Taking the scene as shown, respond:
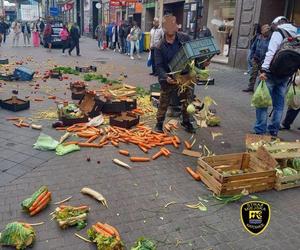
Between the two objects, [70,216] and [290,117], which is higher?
[290,117]

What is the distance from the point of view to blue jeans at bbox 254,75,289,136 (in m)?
6.26

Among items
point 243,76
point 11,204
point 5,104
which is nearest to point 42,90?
point 5,104

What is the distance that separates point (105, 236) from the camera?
3355mm

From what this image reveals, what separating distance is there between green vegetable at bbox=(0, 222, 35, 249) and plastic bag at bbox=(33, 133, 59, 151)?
2497mm

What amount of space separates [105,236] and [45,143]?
2937 millimetres

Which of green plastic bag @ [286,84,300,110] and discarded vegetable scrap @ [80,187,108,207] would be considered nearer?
discarded vegetable scrap @ [80,187,108,207]

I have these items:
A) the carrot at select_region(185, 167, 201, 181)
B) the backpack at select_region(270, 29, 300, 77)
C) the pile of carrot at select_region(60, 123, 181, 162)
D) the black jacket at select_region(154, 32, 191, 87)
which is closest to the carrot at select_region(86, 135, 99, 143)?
the pile of carrot at select_region(60, 123, 181, 162)

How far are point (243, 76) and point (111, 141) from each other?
31.8 feet

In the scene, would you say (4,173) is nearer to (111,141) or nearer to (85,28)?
(111,141)

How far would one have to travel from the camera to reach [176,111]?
7930 millimetres

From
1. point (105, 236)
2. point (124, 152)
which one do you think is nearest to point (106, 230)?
point (105, 236)

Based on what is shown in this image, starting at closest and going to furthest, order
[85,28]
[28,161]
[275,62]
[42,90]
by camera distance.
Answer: [28,161] → [275,62] → [42,90] → [85,28]

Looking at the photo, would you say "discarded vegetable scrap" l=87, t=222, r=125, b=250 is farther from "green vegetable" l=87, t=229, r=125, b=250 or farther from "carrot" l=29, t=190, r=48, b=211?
"carrot" l=29, t=190, r=48, b=211

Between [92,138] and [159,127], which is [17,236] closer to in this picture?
[92,138]
